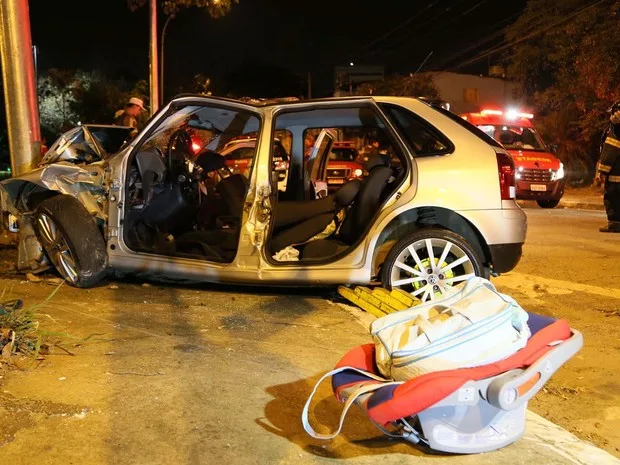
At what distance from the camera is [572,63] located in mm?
21734

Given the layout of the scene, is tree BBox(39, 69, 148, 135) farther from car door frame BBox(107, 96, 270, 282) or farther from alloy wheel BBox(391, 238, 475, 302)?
alloy wheel BBox(391, 238, 475, 302)

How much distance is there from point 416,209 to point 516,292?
162 centimetres

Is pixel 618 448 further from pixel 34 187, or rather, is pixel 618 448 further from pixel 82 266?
pixel 34 187

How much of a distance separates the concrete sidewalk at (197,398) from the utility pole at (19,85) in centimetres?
269

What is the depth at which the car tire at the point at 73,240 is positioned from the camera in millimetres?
5801

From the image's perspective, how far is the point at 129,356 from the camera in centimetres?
414

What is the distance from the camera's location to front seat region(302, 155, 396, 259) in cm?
550

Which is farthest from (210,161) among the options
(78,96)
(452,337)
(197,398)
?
(78,96)

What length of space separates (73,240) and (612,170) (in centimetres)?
774

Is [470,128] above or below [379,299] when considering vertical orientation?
above

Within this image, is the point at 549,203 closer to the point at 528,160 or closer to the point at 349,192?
the point at 528,160

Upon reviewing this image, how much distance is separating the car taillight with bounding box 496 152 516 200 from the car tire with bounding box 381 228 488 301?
508mm

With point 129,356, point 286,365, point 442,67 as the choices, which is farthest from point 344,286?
point 442,67

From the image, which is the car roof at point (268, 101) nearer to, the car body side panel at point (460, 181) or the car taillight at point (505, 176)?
the car body side panel at point (460, 181)
